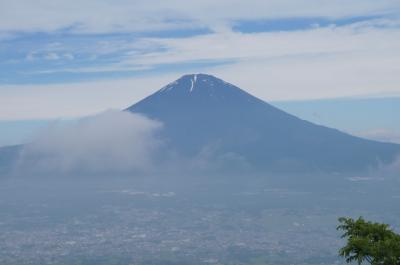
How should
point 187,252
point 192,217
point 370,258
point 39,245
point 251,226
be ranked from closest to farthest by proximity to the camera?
point 370,258 → point 187,252 → point 39,245 → point 251,226 → point 192,217

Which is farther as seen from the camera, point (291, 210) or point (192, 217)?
point (291, 210)

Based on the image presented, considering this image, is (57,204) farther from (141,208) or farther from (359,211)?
(359,211)

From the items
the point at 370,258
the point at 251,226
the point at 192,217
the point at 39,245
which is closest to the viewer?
the point at 370,258

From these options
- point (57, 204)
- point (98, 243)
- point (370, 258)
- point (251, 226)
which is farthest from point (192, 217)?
point (370, 258)

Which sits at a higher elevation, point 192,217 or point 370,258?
point 370,258

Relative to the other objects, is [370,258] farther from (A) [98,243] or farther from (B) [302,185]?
(B) [302,185]

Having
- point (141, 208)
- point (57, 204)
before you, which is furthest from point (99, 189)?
point (141, 208)
